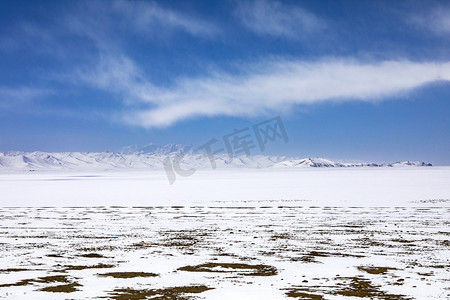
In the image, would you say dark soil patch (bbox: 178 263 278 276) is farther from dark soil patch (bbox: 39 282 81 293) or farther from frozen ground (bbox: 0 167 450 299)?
dark soil patch (bbox: 39 282 81 293)

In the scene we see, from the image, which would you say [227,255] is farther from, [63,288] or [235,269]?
[63,288]

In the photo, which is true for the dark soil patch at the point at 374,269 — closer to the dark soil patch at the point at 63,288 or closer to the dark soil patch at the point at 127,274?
the dark soil patch at the point at 127,274

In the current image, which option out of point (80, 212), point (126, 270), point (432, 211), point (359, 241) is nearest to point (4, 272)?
point (126, 270)

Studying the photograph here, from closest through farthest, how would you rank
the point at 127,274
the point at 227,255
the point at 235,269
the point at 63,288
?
the point at 63,288 → the point at 127,274 → the point at 235,269 → the point at 227,255

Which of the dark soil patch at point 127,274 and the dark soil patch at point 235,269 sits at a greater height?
the dark soil patch at point 127,274

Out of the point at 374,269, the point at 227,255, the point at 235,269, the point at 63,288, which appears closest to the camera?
the point at 63,288

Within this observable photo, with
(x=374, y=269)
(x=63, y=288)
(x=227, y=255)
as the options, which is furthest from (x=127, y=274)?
(x=374, y=269)

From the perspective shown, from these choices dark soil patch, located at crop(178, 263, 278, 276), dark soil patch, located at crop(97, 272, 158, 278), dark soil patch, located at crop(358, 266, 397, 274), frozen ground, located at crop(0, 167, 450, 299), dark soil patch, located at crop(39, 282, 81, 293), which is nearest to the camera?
dark soil patch, located at crop(39, 282, 81, 293)

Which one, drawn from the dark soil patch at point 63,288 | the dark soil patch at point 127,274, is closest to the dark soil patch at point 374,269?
the dark soil patch at point 127,274

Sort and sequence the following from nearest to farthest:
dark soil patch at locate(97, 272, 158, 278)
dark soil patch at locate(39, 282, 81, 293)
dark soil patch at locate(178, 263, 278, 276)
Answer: dark soil patch at locate(39, 282, 81, 293)
dark soil patch at locate(97, 272, 158, 278)
dark soil patch at locate(178, 263, 278, 276)

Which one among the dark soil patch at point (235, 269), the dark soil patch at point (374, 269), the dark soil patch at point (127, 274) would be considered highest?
the dark soil patch at point (127, 274)

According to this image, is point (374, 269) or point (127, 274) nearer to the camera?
point (127, 274)

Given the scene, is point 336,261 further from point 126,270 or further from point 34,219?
point 34,219

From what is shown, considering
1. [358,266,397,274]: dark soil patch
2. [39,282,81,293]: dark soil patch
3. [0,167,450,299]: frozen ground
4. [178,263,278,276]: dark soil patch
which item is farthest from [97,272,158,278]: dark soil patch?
[358,266,397,274]: dark soil patch
